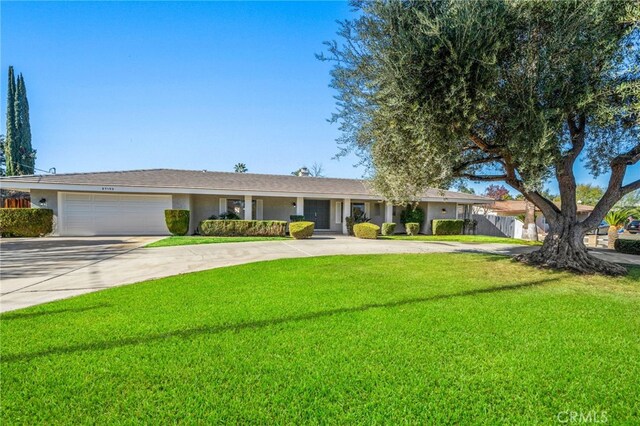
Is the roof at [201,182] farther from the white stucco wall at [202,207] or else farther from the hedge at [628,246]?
the hedge at [628,246]

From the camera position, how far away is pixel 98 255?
32.1 feet

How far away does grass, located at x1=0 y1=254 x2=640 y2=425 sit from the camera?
236 centimetres

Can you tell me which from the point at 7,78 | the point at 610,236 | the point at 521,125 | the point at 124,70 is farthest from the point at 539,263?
the point at 7,78

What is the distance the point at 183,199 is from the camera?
59.0 ft

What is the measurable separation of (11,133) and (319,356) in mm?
42129

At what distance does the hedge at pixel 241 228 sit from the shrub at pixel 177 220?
918 millimetres

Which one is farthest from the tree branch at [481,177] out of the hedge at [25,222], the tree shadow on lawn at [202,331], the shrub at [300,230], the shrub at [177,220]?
the hedge at [25,222]

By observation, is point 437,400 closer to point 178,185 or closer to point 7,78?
point 178,185

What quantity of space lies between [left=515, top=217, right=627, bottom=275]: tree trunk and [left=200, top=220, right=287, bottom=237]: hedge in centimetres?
1181

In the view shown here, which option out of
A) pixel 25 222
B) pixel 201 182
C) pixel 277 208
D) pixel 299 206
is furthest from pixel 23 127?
pixel 299 206

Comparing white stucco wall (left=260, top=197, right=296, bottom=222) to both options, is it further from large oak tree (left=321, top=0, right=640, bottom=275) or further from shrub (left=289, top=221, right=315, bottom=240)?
large oak tree (left=321, top=0, right=640, bottom=275)

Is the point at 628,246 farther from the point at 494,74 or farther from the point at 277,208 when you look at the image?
the point at 277,208

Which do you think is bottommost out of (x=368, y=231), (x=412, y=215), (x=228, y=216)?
(x=368, y=231)

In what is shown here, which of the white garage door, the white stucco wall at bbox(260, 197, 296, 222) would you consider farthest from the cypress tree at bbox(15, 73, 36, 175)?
the white stucco wall at bbox(260, 197, 296, 222)
